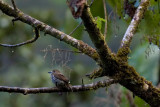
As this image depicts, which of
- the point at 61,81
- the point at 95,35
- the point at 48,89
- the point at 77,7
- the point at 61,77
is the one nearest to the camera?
the point at 77,7

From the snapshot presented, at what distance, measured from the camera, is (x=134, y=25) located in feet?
9.04

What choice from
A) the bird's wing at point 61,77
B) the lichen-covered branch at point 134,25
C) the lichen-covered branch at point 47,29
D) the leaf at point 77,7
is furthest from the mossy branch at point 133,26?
the leaf at point 77,7

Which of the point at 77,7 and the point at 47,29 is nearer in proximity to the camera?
the point at 77,7

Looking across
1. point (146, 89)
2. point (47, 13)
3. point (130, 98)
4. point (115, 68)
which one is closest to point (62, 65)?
point (115, 68)

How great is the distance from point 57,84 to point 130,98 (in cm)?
245

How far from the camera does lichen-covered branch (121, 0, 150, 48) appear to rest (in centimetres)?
265

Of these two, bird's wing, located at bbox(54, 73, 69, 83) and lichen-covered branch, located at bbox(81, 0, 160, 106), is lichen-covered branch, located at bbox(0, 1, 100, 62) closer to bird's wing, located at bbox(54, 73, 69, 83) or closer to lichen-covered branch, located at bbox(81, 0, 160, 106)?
lichen-covered branch, located at bbox(81, 0, 160, 106)

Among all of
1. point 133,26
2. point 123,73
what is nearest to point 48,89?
point 123,73

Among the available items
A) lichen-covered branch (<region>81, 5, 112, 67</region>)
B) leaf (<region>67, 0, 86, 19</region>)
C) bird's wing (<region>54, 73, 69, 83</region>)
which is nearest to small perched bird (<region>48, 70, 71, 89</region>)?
bird's wing (<region>54, 73, 69, 83</region>)

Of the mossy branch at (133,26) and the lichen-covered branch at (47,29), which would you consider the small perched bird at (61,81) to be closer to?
the lichen-covered branch at (47,29)

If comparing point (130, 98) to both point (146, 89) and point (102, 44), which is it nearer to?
point (146, 89)

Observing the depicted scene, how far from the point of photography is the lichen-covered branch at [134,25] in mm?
2646

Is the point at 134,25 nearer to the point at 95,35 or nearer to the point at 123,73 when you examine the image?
the point at 123,73

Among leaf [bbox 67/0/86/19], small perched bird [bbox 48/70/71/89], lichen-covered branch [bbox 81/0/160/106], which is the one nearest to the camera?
leaf [bbox 67/0/86/19]
